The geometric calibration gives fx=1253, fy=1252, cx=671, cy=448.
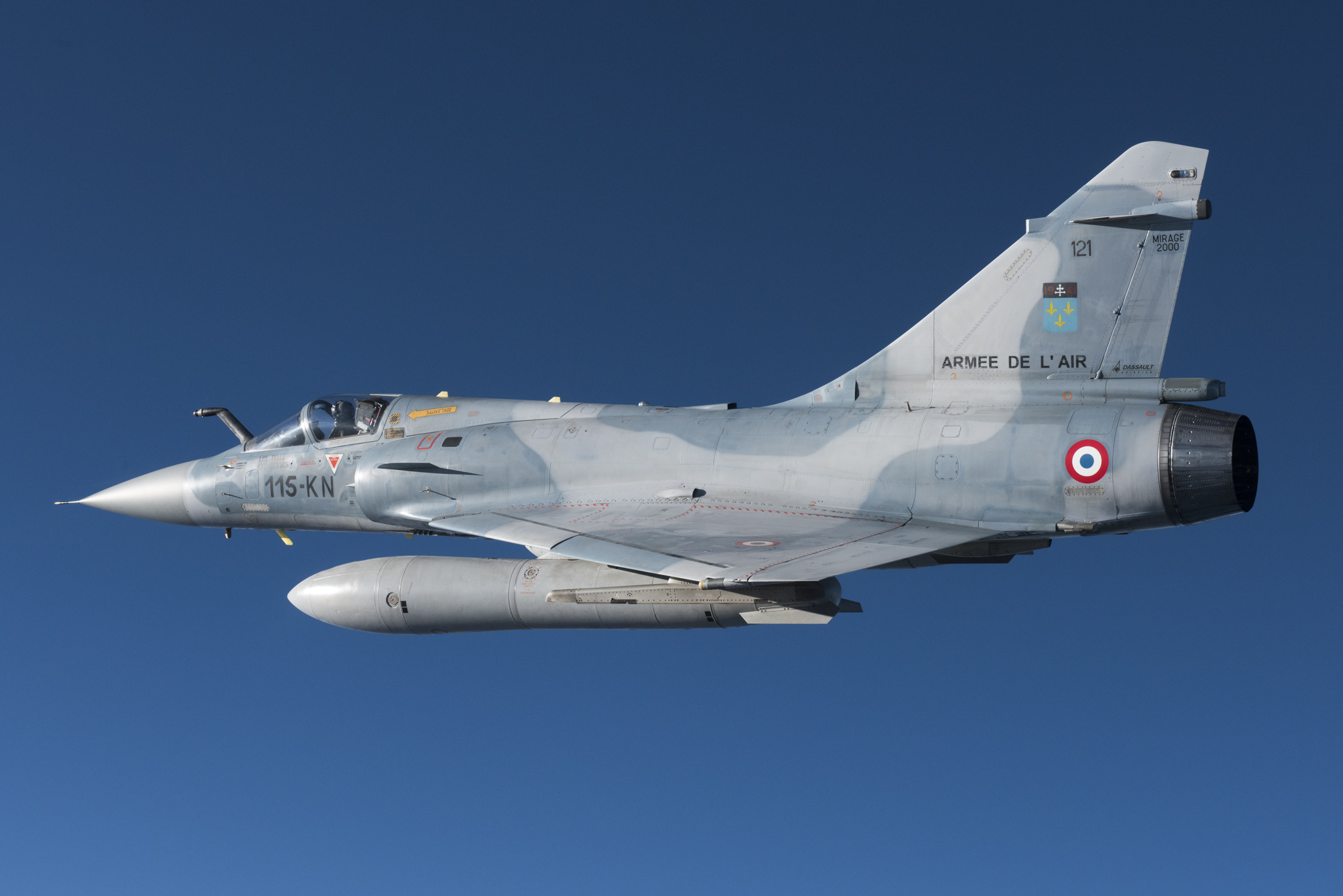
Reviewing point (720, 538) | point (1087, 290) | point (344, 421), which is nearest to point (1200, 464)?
point (1087, 290)

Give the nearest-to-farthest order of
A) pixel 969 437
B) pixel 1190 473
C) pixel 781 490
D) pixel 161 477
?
pixel 1190 473, pixel 969 437, pixel 781 490, pixel 161 477

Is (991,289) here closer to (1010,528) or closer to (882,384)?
(882,384)

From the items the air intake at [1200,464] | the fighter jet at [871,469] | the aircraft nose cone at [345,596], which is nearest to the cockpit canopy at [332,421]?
the fighter jet at [871,469]

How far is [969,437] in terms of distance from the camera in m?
11.0

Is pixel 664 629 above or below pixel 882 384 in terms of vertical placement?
below

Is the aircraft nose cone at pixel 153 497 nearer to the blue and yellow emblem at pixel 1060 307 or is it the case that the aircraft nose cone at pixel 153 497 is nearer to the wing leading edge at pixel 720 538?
the wing leading edge at pixel 720 538

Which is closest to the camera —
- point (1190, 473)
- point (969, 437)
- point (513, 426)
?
point (1190, 473)

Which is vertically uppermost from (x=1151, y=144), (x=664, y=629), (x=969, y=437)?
(x=1151, y=144)

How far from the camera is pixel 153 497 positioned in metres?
14.7

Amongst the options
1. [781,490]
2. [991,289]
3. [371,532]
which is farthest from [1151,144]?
[371,532]

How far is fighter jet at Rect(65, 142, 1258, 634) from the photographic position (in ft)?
34.1

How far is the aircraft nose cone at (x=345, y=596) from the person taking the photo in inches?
493

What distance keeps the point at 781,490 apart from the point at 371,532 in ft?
16.6

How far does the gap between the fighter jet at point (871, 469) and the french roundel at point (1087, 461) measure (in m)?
0.02
